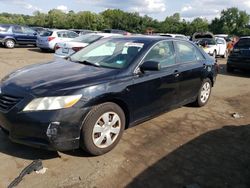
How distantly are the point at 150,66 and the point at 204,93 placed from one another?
2.67 metres

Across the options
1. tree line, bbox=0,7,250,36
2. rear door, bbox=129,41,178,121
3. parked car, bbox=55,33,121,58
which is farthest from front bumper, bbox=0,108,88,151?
tree line, bbox=0,7,250,36

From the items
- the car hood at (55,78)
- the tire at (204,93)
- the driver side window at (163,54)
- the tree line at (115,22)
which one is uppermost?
the tree line at (115,22)

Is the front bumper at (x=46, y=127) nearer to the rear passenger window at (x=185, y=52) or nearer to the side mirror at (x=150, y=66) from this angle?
the side mirror at (x=150, y=66)

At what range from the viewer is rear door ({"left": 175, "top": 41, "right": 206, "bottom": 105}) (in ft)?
18.8

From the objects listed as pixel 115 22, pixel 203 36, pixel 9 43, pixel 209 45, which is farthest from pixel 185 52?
pixel 115 22

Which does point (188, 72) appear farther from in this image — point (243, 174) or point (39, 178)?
point (39, 178)

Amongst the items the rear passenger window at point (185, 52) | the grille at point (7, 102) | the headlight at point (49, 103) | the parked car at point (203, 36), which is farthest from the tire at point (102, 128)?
the parked car at point (203, 36)

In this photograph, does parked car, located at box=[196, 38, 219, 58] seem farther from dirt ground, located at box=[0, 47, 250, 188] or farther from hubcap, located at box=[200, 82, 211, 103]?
dirt ground, located at box=[0, 47, 250, 188]

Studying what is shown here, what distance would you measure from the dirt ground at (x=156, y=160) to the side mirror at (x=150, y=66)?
1.13 metres

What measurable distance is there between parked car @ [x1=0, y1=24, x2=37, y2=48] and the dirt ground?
1745 centimetres

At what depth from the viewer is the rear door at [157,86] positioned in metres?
4.71

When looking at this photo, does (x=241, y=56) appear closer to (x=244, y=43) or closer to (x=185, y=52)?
(x=244, y=43)

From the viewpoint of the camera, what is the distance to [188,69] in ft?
19.3

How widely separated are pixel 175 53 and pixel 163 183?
8.90 feet
